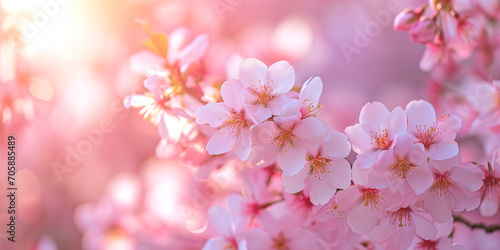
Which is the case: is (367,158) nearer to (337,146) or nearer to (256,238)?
(337,146)

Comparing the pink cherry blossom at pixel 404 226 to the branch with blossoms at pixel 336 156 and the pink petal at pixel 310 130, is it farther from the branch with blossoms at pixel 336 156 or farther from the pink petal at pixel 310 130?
the pink petal at pixel 310 130

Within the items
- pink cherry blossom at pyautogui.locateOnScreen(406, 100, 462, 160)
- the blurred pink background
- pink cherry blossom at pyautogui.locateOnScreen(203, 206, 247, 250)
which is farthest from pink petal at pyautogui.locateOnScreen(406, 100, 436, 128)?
the blurred pink background

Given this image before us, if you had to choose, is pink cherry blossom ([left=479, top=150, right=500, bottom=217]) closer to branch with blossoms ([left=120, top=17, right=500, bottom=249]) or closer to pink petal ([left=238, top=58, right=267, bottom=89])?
branch with blossoms ([left=120, top=17, right=500, bottom=249])

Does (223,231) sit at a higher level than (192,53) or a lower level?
lower

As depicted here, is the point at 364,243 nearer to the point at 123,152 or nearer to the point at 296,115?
the point at 296,115

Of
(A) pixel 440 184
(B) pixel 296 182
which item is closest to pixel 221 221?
(B) pixel 296 182

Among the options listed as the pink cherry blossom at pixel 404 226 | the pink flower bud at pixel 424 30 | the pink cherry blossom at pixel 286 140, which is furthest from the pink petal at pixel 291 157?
the pink flower bud at pixel 424 30

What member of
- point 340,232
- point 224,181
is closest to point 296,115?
point 340,232
